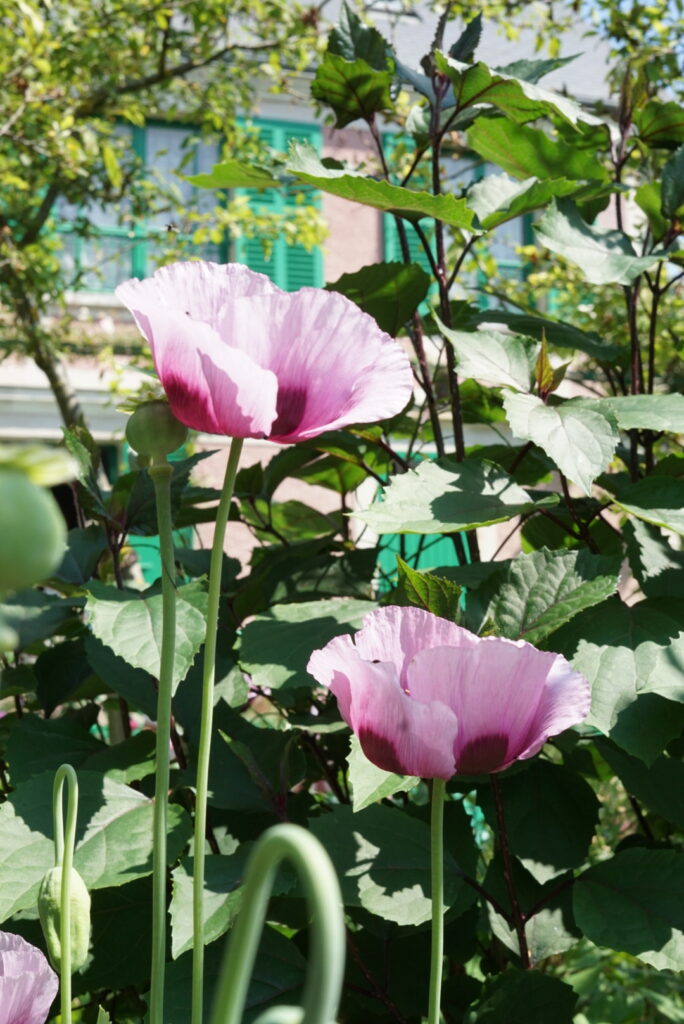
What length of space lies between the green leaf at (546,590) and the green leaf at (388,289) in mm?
357

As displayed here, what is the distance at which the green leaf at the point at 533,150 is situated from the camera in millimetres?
1036

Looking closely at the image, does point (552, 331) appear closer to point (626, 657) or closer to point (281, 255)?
point (626, 657)

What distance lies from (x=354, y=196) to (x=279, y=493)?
5.56 metres

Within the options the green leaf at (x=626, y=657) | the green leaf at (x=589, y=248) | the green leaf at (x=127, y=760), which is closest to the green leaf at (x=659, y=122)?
the green leaf at (x=589, y=248)

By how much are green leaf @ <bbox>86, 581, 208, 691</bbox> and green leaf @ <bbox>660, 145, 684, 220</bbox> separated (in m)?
0.55

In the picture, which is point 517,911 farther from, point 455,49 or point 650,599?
point 455,49

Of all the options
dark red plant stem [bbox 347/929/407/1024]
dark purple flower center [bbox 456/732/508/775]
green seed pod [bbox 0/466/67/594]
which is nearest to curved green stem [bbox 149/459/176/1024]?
dark purple flower center [bbox 456/732/508/775]

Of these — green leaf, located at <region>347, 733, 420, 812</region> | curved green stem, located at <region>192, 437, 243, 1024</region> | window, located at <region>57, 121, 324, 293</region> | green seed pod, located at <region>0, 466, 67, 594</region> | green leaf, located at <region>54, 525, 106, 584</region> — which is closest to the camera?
green seed pod, located at <region>0, 466, 67, 594</region>

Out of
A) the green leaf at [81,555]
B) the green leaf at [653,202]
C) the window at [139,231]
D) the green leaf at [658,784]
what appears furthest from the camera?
the window at [139,231]

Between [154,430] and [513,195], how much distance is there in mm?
702

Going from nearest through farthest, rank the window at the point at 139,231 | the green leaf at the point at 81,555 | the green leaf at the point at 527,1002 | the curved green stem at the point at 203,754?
the curved green stem at the point at 203,754 → the green leaf at the point at 527,1002 → the green leaf at the point at 81,555 → the window at the point at 139,231

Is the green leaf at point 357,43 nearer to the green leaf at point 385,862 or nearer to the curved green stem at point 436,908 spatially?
the green leaf at point 385,862

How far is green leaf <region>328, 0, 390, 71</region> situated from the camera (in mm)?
1036

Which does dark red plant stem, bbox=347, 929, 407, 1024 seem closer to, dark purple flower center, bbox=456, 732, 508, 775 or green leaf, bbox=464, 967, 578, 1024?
green leaf, bbox=464, 967, 578, 1024
